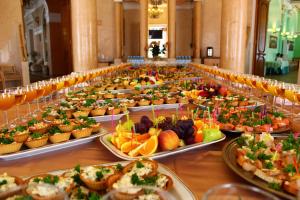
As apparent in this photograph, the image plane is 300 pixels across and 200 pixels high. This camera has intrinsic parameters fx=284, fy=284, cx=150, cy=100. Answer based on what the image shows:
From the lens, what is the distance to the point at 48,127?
162 cm

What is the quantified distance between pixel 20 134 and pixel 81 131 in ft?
1.03

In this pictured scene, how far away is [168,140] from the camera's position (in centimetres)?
138

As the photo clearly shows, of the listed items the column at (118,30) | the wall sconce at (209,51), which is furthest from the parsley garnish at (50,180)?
the wall sconce at (209,51)

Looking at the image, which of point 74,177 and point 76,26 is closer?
point 74,177

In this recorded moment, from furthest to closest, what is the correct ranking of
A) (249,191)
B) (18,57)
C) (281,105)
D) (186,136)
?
(18,57), (281,105), (186,136), (249,191)

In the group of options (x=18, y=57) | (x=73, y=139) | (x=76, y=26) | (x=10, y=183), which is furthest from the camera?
(x=18, y=57)

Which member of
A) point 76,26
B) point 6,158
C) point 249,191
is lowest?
point 6,158

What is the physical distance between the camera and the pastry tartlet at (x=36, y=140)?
143cm

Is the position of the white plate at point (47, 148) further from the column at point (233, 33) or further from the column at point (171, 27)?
the column at point (171, 27)

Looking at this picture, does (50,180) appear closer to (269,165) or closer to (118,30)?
(269,165)

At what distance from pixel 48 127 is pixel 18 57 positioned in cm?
915

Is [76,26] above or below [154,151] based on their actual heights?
above

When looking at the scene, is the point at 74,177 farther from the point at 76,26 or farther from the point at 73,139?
the point at 76,26

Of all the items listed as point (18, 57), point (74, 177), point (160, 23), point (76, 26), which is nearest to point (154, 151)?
point (74, 177)
